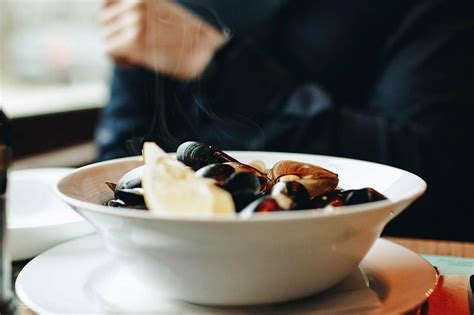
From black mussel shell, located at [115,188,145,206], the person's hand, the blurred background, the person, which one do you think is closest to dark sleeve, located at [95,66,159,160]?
the person

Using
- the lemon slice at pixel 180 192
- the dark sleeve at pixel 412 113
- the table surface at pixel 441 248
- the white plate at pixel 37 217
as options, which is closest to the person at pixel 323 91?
the dark sleeve at pixel 412 113

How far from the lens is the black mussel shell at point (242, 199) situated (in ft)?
1.53

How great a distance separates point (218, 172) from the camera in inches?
19.5

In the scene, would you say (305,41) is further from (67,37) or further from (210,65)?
(67,37)

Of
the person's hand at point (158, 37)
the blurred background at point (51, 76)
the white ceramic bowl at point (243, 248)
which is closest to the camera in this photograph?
the white ceramic bowl at point (243, 248)

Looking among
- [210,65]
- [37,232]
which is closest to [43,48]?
[210,65]

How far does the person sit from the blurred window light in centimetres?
78

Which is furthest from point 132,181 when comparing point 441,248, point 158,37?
point 158,37

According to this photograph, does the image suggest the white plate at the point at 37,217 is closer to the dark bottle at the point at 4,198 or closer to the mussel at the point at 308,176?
the dark bottle at the point at 4,198

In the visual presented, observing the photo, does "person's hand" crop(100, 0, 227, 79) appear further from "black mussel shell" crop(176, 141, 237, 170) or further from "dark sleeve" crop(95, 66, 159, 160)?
"black mussel shell" crop(176, 141, 237, 170)

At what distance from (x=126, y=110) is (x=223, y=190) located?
1103mm

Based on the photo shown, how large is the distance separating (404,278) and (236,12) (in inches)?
47.2

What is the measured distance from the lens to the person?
1331 millimetres

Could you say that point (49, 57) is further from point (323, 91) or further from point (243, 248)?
point (243, 248)
